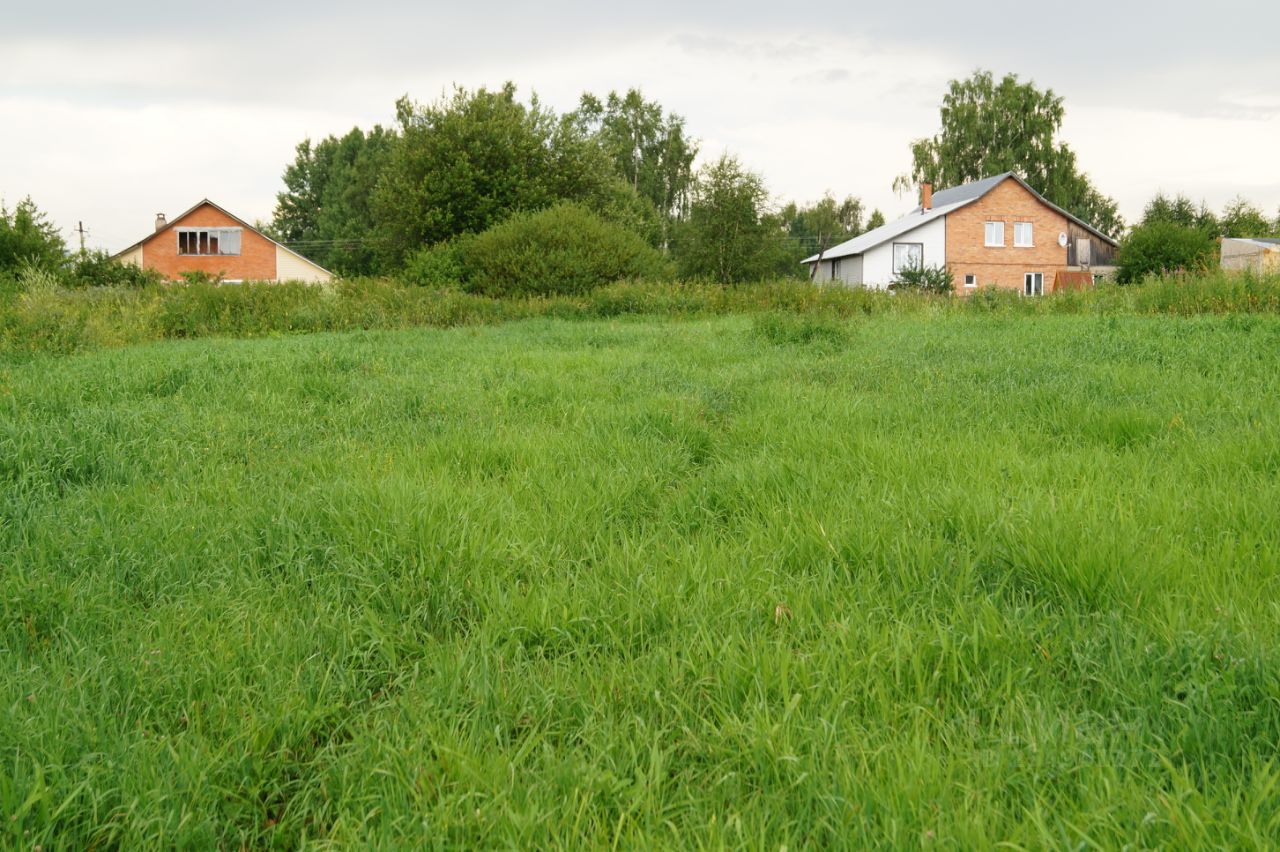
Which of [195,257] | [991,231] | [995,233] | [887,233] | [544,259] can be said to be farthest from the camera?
[195,257]

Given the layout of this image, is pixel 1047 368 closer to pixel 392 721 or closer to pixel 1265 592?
pixel 1265 592

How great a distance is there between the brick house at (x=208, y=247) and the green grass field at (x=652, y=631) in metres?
49.8

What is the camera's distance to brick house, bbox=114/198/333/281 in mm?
49500

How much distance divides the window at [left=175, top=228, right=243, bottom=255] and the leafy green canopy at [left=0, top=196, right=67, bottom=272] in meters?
15.2

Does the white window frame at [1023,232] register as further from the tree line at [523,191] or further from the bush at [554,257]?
the bush at [554,257]

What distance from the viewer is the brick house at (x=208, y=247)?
49.5 meters

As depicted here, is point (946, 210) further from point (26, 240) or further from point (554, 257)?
point (26, 240)

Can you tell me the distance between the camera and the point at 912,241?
151ft

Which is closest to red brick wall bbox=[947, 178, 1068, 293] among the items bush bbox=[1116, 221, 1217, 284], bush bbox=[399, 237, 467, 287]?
bush bbox=[1116, 221, 1217, 284]

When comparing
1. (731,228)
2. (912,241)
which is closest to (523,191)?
(731,228)

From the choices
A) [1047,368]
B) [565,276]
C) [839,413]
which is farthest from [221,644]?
[565,276]

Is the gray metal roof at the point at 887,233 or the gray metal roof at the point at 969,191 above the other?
the gray metal roof at the point at 969,191

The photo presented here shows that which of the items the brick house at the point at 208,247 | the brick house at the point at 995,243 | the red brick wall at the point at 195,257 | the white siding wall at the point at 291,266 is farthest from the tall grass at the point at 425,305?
the red brick wall at the point at 195,257

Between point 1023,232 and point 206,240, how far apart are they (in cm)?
4854
